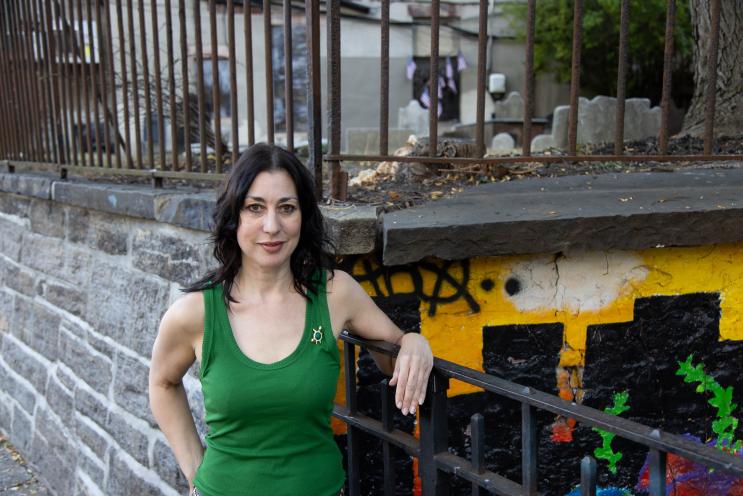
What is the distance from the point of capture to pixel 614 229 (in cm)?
261

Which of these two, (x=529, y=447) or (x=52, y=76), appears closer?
(x=529, y=447)

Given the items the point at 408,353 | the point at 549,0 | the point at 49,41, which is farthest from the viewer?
the point at 549,0

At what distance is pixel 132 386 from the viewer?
3.63 m

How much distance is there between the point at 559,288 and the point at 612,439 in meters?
0.61

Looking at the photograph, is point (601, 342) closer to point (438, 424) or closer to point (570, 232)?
point (570, 232)

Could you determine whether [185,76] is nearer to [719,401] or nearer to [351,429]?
[351,429]

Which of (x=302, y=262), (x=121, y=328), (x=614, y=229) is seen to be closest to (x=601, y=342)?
(x=614, y=229)

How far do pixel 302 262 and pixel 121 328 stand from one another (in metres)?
1.92

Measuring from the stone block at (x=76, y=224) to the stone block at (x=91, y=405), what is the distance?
0.82 metres

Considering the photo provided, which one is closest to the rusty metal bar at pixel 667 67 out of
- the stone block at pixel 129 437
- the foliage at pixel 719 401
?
the foliage at pixel 719 401

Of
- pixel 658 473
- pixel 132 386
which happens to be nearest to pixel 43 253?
pixel 132 386

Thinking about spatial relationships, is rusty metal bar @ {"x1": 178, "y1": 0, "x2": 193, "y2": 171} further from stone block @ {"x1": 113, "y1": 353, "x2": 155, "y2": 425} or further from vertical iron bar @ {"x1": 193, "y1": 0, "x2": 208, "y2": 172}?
stone block @ {"x1": 113, "y1": 353, "x2": 155, "y2": 425}

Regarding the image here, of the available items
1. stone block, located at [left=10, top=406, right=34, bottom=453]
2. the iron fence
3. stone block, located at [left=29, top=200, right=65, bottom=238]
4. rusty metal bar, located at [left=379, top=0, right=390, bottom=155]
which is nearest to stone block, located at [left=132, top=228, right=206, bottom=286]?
the iron fence

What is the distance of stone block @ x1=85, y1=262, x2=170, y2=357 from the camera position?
11.3 ft
